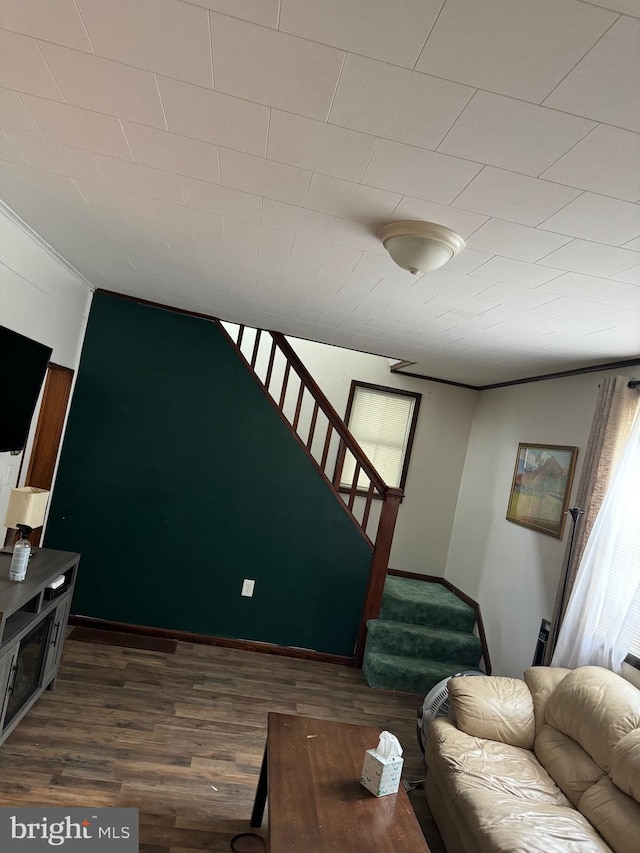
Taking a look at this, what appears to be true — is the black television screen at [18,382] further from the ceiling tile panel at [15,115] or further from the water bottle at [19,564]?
the ceiling tile panel at [15,115]

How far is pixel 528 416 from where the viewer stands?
5.17m

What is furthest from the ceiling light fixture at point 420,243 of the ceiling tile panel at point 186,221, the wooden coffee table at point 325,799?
the wooden coffee table at point 325,799

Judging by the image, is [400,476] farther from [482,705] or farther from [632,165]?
[632,165]

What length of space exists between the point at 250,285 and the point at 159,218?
39.0 inches

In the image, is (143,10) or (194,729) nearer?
(143,10)

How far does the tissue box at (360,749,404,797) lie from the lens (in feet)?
7.80

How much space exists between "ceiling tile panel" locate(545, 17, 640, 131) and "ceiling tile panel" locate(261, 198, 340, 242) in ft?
3.62

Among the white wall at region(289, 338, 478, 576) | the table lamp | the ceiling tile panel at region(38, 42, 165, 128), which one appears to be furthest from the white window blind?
the ceiling tile panel at region(38, 42, 165, 128)

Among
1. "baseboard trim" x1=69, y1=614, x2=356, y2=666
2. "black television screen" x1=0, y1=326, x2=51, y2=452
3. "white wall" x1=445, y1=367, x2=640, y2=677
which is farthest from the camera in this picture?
"baseboard trim" x1=69, y1=614, x2=356, y2=666

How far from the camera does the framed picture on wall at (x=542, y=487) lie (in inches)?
170

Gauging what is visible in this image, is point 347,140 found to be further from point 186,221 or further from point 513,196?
point 186,221

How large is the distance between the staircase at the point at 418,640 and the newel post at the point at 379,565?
90 mm

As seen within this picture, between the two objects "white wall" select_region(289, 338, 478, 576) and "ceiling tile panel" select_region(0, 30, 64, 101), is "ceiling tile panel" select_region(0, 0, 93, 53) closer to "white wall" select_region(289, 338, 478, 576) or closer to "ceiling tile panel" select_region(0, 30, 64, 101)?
"ceiling tile panel" select_region(0, 30, 64, 101)

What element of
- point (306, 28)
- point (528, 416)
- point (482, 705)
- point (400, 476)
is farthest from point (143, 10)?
point (400, 476)
